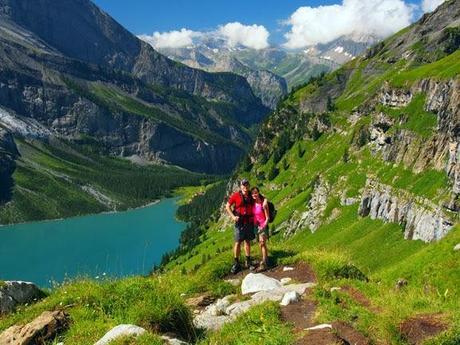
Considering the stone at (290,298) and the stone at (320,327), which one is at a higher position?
the stone at (290,298)

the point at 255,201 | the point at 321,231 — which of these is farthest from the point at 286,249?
the point at 321,231

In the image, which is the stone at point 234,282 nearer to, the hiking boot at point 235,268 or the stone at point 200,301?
the hiking boot at point 235,268

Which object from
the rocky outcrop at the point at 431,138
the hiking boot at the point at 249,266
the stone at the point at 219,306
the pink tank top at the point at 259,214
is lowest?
the stone at the point at 219,306

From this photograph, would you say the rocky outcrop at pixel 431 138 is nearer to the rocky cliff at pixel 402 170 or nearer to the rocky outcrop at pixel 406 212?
the rocky cliff at pixel 402 170

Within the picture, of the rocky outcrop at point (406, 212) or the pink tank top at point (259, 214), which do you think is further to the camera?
the rocky outcrop at point (406, 212)

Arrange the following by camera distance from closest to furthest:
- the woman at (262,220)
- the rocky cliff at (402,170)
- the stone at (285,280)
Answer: the stone at (285,280) < the woman at (262,220) < the rocky cliff at (402,170)

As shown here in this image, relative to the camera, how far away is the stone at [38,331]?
1784cm

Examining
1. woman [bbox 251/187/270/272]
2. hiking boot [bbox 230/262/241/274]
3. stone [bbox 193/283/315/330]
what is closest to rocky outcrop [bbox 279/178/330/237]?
woman [bbox 251/187/270/272]

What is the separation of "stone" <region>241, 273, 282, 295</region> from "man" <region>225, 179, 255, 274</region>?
2.62 meters

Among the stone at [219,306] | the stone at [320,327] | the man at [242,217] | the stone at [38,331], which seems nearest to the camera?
the stone at [320,327]

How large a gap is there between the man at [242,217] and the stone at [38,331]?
1022 centimetres

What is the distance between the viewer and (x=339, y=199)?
151m

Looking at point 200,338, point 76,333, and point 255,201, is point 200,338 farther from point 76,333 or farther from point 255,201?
point 255,201

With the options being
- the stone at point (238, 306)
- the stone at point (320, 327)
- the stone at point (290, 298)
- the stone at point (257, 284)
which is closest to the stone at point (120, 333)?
the stone at point (320, 327)
